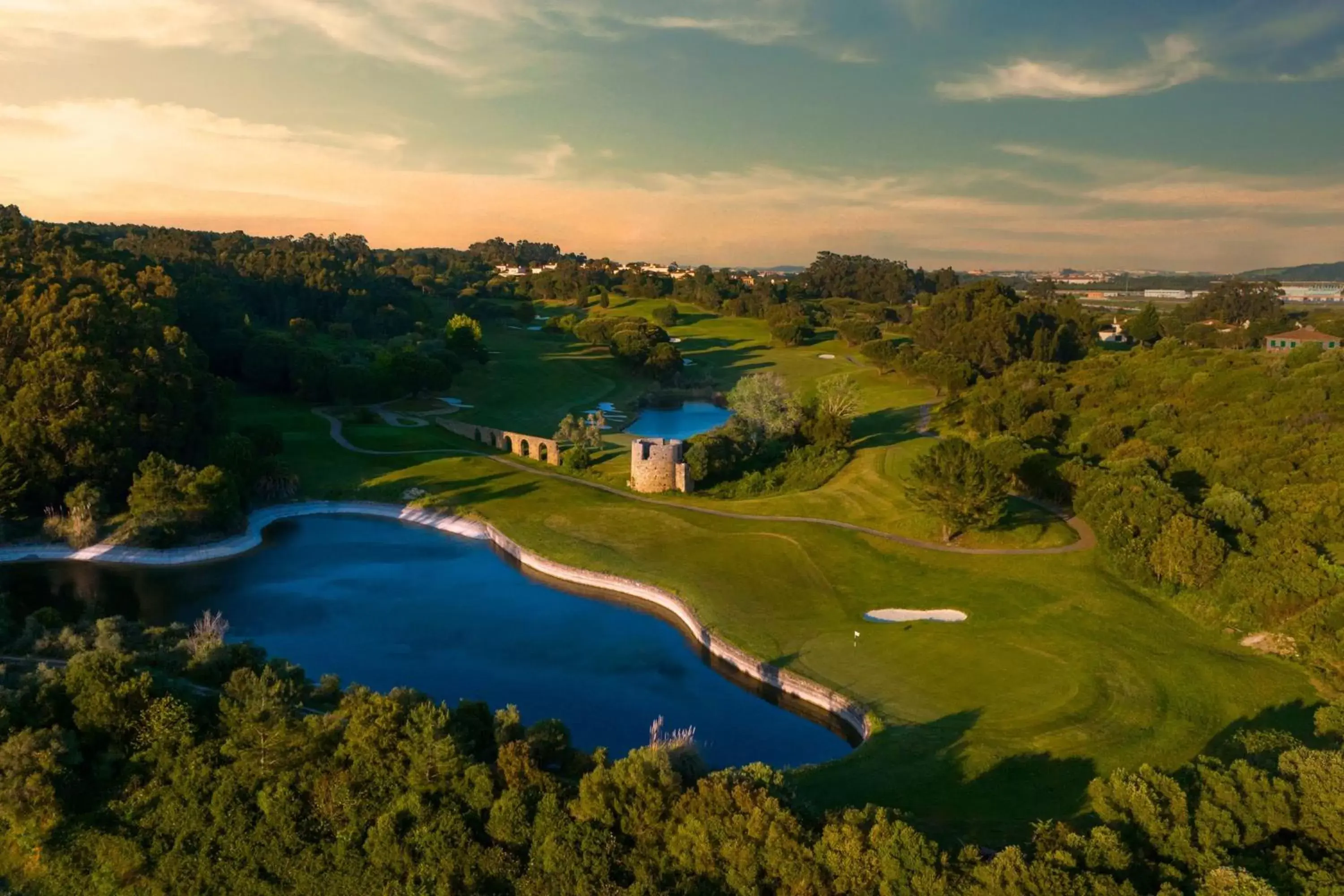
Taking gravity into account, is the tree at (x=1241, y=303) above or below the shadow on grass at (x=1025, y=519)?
above

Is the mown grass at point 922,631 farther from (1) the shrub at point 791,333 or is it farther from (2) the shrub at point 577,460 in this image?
(1) the shrub at point 791,333

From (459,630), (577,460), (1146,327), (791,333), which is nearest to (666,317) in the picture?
(791,333)

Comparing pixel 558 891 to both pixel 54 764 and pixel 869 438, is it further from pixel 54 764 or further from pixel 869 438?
pixel 869 438

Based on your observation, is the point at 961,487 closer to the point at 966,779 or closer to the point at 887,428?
the point at 966,779

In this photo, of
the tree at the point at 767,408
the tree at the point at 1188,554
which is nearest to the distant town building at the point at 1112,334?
the tree at the point at 767,408

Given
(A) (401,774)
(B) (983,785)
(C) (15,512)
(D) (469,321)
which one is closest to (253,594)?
(C) (15,512)

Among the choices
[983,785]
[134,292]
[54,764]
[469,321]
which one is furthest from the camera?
[469,321]

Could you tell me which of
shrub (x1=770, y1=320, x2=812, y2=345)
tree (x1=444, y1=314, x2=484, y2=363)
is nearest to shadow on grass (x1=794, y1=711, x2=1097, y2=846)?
tree (x1=444, y1=314, x2=484, y2=363)
